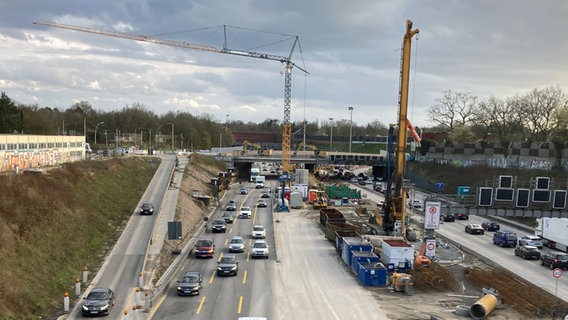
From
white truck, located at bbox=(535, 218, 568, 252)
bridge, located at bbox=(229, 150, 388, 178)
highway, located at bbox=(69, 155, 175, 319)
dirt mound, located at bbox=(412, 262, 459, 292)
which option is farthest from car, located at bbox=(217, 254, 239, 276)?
bridge, located at bbox=(229, 150, 388, 178)

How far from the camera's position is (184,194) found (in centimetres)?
6550

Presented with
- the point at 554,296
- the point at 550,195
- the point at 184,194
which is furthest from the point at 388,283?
the point at 184,194

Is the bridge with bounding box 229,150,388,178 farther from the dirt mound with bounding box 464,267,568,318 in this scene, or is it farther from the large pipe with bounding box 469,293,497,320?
the large pipe with bounding box 469,293,497,320

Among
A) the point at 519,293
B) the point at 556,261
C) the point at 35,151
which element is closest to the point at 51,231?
the point at 35,151

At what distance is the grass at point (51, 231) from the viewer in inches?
1024

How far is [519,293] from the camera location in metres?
31.2

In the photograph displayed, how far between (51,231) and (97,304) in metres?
13.0

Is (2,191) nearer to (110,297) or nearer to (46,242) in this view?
(46,242)

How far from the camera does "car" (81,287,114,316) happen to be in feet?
81.0

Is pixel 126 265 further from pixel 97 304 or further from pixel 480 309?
pixel 480 309

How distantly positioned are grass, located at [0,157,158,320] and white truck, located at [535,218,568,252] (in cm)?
4388

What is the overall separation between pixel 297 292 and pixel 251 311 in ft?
16.4

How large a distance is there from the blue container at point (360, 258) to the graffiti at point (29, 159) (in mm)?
37425

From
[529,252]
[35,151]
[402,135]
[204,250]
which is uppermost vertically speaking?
[402,135]
